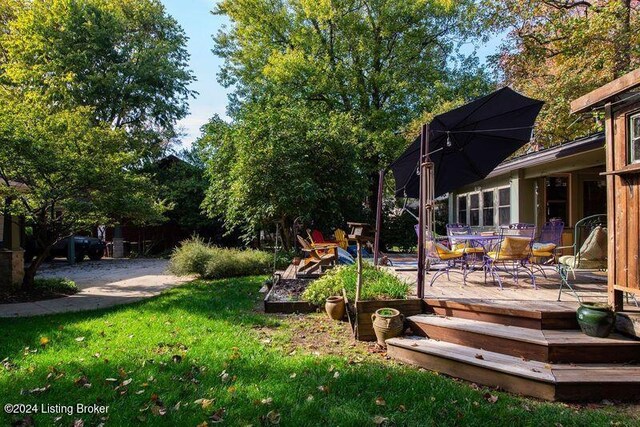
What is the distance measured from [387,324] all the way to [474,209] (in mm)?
11289

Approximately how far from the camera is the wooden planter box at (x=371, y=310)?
4582mm

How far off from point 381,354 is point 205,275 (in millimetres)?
7070

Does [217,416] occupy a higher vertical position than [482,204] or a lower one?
lower

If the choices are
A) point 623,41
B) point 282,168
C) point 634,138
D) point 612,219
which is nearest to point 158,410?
point 612,219

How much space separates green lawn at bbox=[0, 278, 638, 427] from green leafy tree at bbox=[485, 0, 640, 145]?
830cm

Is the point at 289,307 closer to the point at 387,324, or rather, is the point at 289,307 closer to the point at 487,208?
the point at 387,324

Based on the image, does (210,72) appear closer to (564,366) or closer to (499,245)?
(499,245)

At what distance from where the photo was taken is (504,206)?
11641 millimetres

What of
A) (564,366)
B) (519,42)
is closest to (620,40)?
(519,42)

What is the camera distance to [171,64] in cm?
2166

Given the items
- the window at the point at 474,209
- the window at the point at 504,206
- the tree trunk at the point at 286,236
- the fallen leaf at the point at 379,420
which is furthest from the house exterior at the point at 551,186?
the fallen leaf at the point at 379,420

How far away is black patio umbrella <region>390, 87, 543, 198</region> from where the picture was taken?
603cm

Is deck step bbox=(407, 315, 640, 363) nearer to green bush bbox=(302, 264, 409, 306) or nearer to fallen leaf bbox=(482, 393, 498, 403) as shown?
fallen leaf bbox=(482, 393, 498, 403)

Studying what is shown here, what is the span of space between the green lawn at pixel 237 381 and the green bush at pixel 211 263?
15.7 ft
